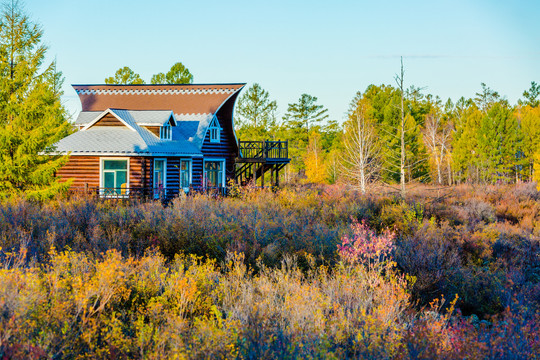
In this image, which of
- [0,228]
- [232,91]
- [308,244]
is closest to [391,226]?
[308,244]

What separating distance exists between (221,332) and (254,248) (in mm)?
4910

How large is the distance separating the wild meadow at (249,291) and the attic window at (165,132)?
10.2 metres

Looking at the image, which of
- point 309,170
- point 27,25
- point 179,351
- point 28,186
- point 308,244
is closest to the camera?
point 179,351

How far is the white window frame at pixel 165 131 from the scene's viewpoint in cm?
2474

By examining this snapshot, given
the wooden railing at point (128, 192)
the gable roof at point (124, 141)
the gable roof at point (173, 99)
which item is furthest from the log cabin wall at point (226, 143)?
the wooden railing at point (128, 192)

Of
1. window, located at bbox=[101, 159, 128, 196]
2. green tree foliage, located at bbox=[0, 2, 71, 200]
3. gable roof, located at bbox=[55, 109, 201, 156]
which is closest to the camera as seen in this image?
green tree foliage, located at bbox=[0, 2, 71, 200]

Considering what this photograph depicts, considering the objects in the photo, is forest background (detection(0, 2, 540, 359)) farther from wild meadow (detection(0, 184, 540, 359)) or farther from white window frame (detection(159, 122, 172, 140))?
white window frame (detection(159, 122, 172, 140))

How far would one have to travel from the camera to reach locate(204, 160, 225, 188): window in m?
27.9

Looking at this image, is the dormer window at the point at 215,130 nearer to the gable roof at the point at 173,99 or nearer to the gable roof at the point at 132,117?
the gable roof at the point at 173,99

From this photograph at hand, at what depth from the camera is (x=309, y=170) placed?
45750 mm

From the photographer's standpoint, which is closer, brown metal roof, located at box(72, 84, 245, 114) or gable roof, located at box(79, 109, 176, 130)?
gable roof, located at box(79, 109, 176, 130)

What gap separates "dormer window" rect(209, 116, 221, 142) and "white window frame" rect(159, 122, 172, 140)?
271 cm

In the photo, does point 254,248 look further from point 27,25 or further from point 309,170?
point 309,170

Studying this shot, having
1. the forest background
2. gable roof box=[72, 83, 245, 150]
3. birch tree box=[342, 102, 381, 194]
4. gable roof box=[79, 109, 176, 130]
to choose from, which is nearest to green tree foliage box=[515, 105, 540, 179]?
birch tree box=[342, 102, 381, 194]
